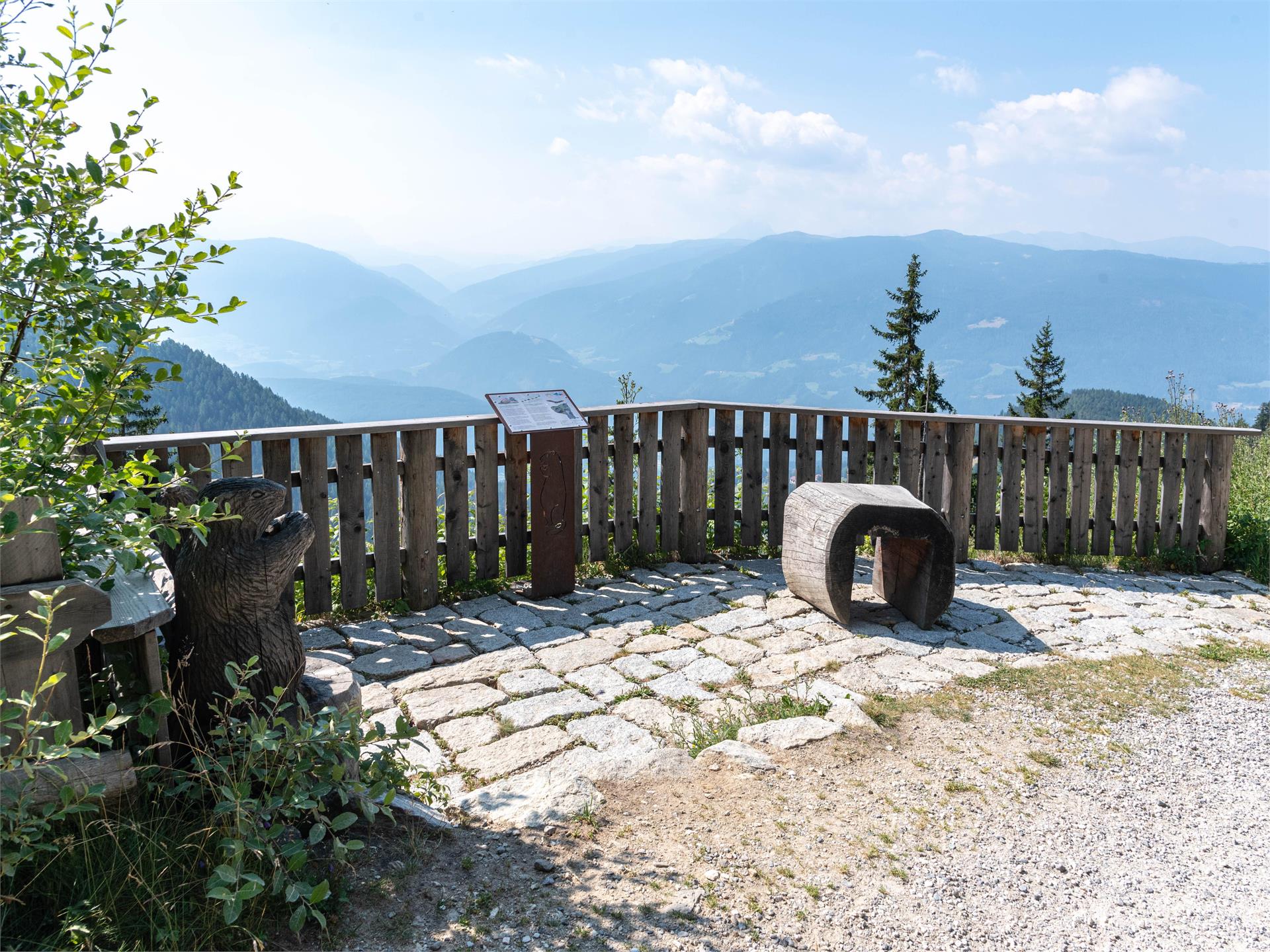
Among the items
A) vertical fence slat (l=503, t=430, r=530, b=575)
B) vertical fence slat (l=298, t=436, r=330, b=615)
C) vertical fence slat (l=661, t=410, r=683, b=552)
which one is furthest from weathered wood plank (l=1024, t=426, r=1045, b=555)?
vertical fence slat (l=298, t=436, r=330, b=615)

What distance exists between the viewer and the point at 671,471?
7648 millimetres

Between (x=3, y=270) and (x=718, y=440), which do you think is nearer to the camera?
(x=3, y=270)

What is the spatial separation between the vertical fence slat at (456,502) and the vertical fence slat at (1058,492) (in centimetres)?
538

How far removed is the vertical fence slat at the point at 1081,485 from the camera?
26.4 ft

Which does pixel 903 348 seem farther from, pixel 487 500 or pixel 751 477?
pixel 487 500

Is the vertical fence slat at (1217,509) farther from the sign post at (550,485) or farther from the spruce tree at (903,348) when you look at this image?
the spruce tree at (903,348)

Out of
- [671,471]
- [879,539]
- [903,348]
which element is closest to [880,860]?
[879,539]

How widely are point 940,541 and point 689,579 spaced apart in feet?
6.95

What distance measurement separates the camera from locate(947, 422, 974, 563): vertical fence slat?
Answer: 309 inches

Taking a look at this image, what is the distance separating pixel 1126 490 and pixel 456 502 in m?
6.18

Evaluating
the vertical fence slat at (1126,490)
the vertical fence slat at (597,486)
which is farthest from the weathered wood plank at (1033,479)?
the vertical fence slat at (597,486)

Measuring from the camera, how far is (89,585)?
2.51 meters

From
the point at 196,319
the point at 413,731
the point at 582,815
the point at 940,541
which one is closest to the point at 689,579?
the point at 940,541

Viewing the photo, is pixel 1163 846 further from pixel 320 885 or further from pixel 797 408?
pixel 797 408
